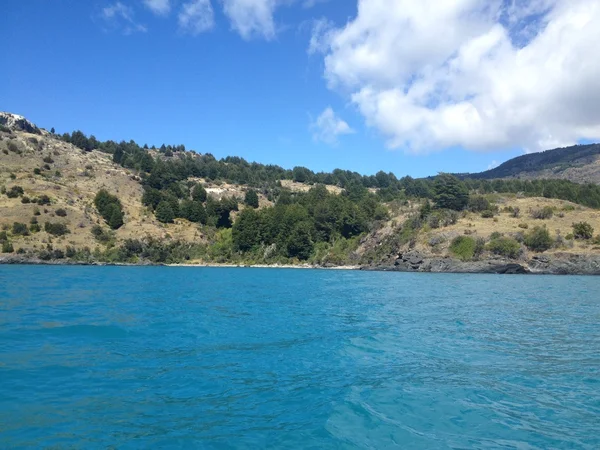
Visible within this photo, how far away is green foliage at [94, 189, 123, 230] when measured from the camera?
103m

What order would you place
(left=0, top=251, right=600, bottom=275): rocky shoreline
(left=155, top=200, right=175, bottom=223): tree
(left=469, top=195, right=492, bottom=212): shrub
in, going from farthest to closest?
(left=155, top=200, right=175, bottom=223): tree, (left=469, top=195, right=492, bottom=212): shrub, (left=0, top=251, right=600, bottom=275): rocky shoreline

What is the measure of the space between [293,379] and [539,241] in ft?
257

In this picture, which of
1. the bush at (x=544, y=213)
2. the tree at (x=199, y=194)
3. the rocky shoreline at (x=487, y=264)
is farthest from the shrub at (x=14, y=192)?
the bush at (x=544, y=213)

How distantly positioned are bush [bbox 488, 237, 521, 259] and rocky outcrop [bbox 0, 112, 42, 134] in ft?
457

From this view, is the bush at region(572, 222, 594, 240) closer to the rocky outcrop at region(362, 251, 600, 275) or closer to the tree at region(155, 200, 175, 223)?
the rocky outcrop at region(362, 251, 600, 275)

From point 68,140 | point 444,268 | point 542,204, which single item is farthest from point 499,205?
point 68,140

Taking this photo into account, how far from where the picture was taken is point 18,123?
149m

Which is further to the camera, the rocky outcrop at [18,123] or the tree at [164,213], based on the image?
the rocky outcrop at [18,123]

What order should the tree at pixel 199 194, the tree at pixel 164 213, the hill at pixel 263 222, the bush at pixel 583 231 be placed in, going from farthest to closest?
the tree at pixel 199 194
the tree at pixel 164 213
the hill at pixel 263 222
the bush at pixel 583 231

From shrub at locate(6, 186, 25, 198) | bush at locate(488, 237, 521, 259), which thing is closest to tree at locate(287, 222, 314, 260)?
bush at locate(488, 237, 521, 259)

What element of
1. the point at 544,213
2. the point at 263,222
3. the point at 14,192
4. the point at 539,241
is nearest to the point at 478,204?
the point at 544,213

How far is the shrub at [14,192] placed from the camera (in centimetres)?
9550

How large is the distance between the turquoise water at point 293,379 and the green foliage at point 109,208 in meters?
82.1

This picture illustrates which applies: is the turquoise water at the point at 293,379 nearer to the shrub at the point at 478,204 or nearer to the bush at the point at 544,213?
the bush at the point at 544,213
